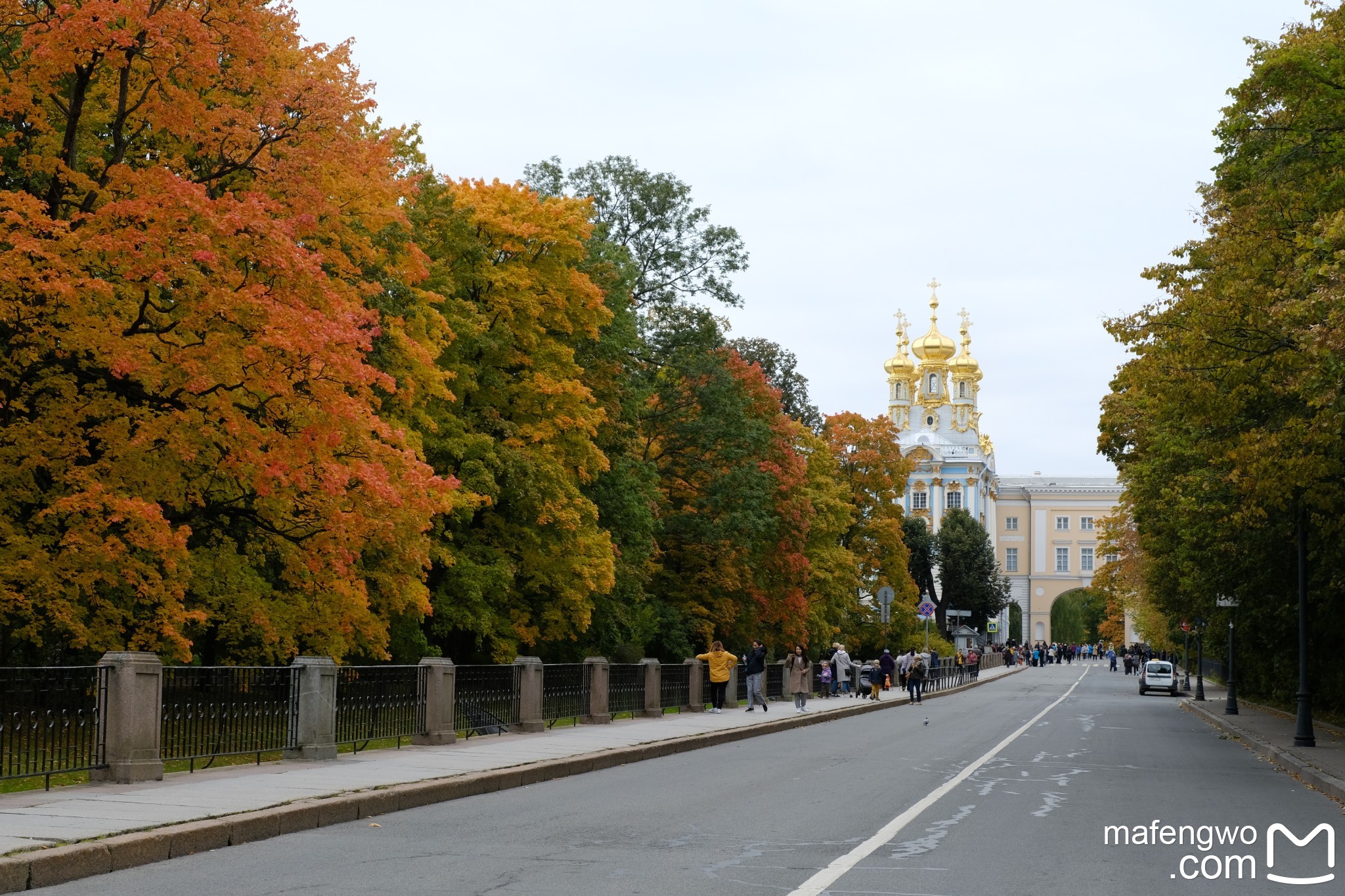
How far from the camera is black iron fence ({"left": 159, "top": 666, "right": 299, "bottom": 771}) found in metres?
15.8

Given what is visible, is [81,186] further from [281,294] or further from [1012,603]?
[1012,603]

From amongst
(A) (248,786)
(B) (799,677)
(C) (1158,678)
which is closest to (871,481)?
(C) (1158,678)

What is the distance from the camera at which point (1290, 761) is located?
22391mm

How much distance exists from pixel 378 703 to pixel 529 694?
17.7 feet

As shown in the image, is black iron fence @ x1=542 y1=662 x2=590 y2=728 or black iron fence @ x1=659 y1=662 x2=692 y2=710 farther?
black iron fence @ x1=659 y1=662 x2=692 y2=710

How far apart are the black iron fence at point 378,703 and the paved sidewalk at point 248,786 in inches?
10.8

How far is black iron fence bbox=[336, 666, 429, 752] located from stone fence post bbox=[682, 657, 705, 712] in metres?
14.5

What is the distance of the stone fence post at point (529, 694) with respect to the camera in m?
25.1

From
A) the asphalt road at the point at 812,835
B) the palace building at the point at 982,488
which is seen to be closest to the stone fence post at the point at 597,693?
the asphalt road at the point at 812,835

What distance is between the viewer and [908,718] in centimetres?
3712

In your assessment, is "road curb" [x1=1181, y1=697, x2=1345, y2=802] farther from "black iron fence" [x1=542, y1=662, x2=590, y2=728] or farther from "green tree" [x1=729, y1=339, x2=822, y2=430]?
"green tree" [x1=729, y1=339, x2=822, y2=430]

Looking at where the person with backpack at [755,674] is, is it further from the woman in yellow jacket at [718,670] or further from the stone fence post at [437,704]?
the stone fence post at [437,704]
